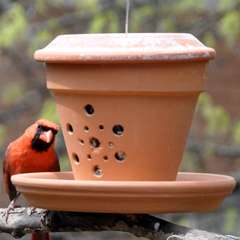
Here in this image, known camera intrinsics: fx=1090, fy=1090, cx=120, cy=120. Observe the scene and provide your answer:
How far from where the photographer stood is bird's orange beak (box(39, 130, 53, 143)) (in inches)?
166

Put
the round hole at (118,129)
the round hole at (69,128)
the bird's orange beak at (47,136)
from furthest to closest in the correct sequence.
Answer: the bird's orange beak at (47,136)
the round hole at (69,128)
the round hole at (118,129)

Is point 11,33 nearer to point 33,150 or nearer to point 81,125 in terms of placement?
point 33,150

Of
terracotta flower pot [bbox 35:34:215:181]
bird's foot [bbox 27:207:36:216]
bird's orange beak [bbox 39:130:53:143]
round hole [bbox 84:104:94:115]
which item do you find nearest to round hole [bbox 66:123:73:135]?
terracotta flower pot [bbox 35:34:215:181]

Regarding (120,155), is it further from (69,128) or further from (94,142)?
(69,128)

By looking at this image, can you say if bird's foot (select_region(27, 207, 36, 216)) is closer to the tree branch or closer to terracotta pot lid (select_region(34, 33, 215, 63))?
the tree branch

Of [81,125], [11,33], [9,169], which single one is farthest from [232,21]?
[81,125]

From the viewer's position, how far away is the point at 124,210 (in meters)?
3.18

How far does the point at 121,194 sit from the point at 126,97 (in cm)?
35

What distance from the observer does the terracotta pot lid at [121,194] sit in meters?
3.12

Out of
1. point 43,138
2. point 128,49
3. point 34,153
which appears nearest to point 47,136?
point 43,138

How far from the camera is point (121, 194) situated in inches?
123

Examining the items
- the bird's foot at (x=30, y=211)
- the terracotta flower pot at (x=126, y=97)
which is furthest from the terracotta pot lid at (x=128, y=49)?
the bird's foot at (x=30, y=211)

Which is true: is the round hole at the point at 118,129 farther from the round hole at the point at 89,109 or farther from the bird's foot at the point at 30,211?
the bird's foot at the point at 30,211

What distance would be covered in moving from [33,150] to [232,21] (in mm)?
3232
